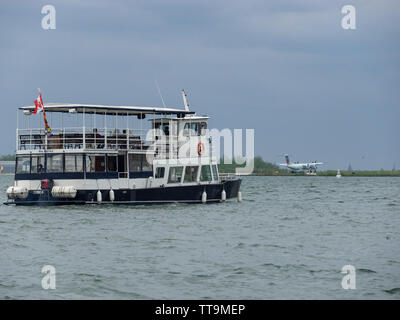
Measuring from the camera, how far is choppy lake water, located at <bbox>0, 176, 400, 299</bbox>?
794 inches

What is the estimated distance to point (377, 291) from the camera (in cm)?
1998

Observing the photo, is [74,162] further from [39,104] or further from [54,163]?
[39,104]

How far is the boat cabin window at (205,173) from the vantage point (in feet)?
155

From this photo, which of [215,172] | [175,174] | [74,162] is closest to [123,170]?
[74,162]

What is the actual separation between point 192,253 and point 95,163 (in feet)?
63.8

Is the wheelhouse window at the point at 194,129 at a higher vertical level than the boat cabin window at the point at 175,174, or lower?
higher

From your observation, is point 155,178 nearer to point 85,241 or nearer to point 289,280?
point 85,241

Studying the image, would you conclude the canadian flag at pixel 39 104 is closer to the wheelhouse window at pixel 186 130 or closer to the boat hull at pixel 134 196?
the boat hull at pixel 134 196

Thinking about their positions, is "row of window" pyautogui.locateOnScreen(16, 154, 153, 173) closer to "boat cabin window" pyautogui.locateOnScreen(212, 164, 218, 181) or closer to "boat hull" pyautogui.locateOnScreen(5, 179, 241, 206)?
"boat hull" pyautogui.locateOnScreen(5, 179, 241, 206)

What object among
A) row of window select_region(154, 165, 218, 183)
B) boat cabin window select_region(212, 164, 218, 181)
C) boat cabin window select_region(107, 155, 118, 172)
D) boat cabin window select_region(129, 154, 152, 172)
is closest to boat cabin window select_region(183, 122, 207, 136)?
boat cabin window select_region(212, 164, 218, 181)

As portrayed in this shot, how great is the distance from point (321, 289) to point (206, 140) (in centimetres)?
2866

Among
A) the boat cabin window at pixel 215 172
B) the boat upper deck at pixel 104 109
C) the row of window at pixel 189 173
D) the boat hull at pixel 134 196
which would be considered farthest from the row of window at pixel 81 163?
the boat cabin window at pixel 215 172
